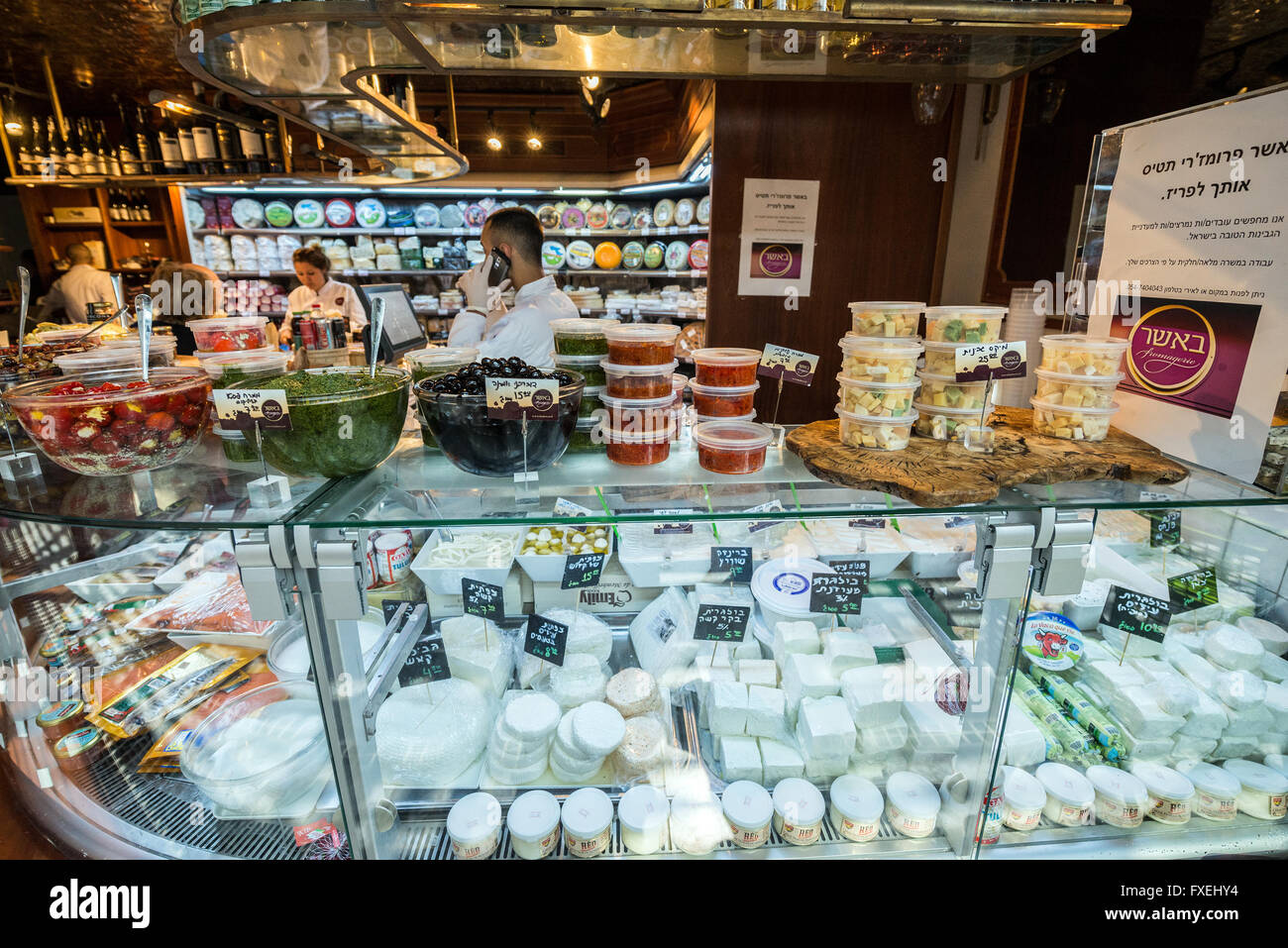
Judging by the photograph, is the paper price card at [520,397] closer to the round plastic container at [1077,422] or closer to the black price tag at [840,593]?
the black price tag at [840,593]

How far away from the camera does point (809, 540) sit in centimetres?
187

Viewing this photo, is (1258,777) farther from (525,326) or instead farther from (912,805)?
(525,326)

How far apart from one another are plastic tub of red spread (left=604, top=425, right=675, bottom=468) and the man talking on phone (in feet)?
7.90

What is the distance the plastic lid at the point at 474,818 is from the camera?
4.26 ft

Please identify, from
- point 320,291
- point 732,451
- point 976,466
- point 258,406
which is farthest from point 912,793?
point 320,291

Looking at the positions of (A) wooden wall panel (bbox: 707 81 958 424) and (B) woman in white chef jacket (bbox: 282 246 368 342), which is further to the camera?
(B) woman in white chef jacket (bbox: 282 246 368 342)

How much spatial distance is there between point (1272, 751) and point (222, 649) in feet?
8.90

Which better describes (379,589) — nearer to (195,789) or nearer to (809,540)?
(195,789)

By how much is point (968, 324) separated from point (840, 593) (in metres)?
0.67

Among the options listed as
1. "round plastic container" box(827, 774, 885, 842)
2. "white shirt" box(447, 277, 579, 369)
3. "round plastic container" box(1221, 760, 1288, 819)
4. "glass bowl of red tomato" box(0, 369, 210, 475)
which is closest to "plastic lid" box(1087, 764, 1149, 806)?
"round plastic container" box(1221, 760, 1288, 819)

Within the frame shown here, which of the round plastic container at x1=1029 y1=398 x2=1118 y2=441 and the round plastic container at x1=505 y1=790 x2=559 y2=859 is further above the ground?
the round plastic container at x1=1029 y1=398 x2=1118 y2=441

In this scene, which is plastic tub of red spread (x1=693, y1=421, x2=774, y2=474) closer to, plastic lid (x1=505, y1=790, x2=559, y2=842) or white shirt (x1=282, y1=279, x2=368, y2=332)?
plastic lid (x1=505, y1=790, x2=559, y2=842)

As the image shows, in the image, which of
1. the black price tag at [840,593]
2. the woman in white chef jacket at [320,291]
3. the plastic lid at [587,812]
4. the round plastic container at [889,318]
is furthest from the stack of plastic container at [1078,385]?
the woman in white chef jacket at [320,291]

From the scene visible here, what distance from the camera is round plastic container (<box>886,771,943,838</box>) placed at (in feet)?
4.46
